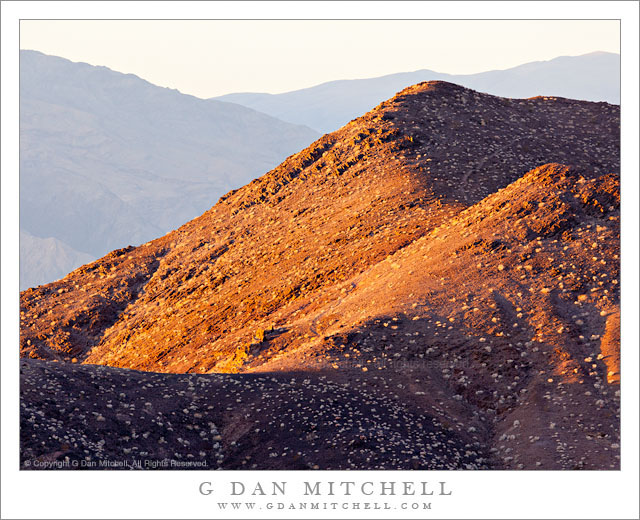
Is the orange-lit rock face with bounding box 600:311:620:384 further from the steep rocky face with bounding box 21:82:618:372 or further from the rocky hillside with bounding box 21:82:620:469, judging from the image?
the steep rocky face with bounding box 21:82:618:372

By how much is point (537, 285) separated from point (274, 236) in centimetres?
1698

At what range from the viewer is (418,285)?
28109 mm

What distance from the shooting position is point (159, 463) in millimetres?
19391

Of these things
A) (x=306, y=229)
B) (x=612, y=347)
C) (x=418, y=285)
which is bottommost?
(x=612, y=347)

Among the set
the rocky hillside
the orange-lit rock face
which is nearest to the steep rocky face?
the rocky hillside

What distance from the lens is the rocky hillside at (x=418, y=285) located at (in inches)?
890

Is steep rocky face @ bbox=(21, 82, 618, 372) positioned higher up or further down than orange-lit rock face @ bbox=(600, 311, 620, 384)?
higher up

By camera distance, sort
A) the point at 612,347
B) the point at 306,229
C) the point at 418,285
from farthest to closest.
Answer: the point at 306,229
the point at 418,285
the point at 612,347

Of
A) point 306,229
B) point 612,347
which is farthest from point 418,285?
point 306,229

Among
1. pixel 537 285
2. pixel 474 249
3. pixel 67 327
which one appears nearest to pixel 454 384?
pixel 537 285

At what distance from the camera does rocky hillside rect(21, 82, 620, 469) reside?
890 inches

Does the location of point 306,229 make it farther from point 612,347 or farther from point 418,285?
point 612,347

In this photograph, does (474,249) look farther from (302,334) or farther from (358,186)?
(358,186)

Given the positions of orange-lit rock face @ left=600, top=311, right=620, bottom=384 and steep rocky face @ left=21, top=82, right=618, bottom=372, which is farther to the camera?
steep rocky face @ left=21, top=82, right=618, bottom=372
